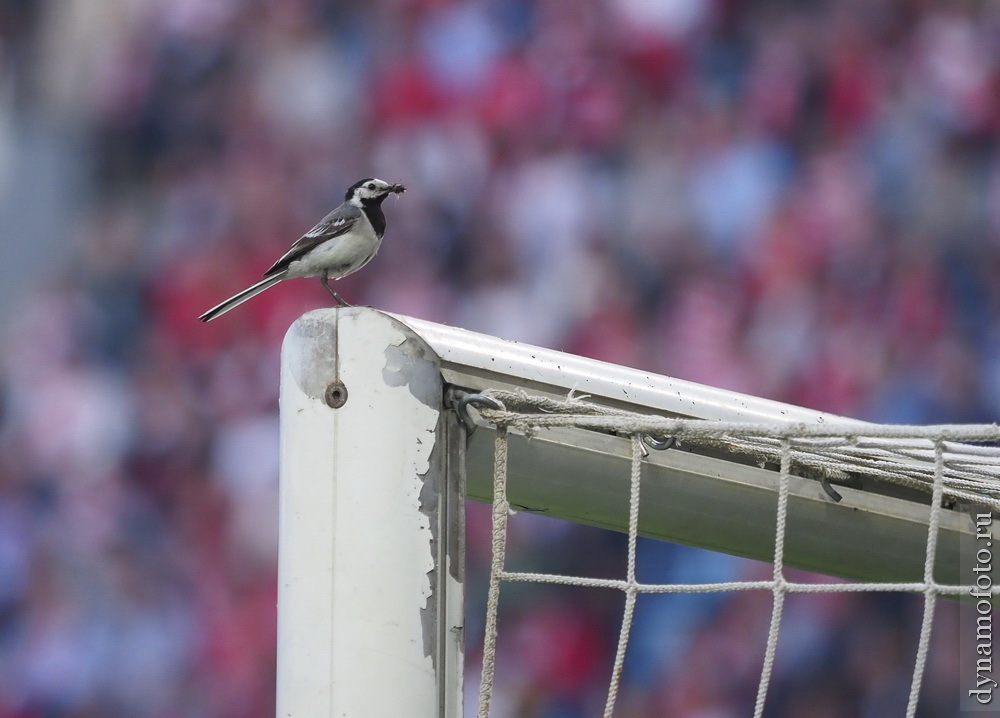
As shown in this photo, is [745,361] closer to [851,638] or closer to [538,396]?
[851,638]

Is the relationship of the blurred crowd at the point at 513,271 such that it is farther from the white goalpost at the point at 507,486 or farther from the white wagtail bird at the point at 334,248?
the white goalpost at the point at 507,486

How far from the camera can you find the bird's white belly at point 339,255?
252 cm

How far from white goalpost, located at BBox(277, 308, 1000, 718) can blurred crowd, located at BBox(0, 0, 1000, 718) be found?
247 cm

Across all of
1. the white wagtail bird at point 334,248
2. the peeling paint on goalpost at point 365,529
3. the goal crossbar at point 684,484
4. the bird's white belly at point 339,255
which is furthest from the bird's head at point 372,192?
the peeling paint on goalpost at point 365,529

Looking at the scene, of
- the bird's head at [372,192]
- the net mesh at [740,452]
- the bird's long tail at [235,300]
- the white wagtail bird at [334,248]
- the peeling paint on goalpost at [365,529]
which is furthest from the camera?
the bird's head at [372,192]

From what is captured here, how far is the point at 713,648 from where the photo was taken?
3943 mm

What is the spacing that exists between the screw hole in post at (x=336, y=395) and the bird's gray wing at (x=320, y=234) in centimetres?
132

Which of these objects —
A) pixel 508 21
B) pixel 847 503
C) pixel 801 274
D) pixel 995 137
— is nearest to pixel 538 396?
pixel 847 503

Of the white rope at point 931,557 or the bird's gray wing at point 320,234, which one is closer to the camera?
the white rope at point 931,557

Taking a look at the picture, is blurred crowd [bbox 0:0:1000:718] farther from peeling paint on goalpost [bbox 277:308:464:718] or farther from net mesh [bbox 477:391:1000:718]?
peeling paint on goalpost [bbox 277:308:464:718]

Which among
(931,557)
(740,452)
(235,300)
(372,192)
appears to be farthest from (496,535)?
(372,192)

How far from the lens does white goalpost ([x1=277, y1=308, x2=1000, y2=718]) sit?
118cm

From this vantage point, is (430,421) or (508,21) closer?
(430,421)

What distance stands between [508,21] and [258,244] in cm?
133
